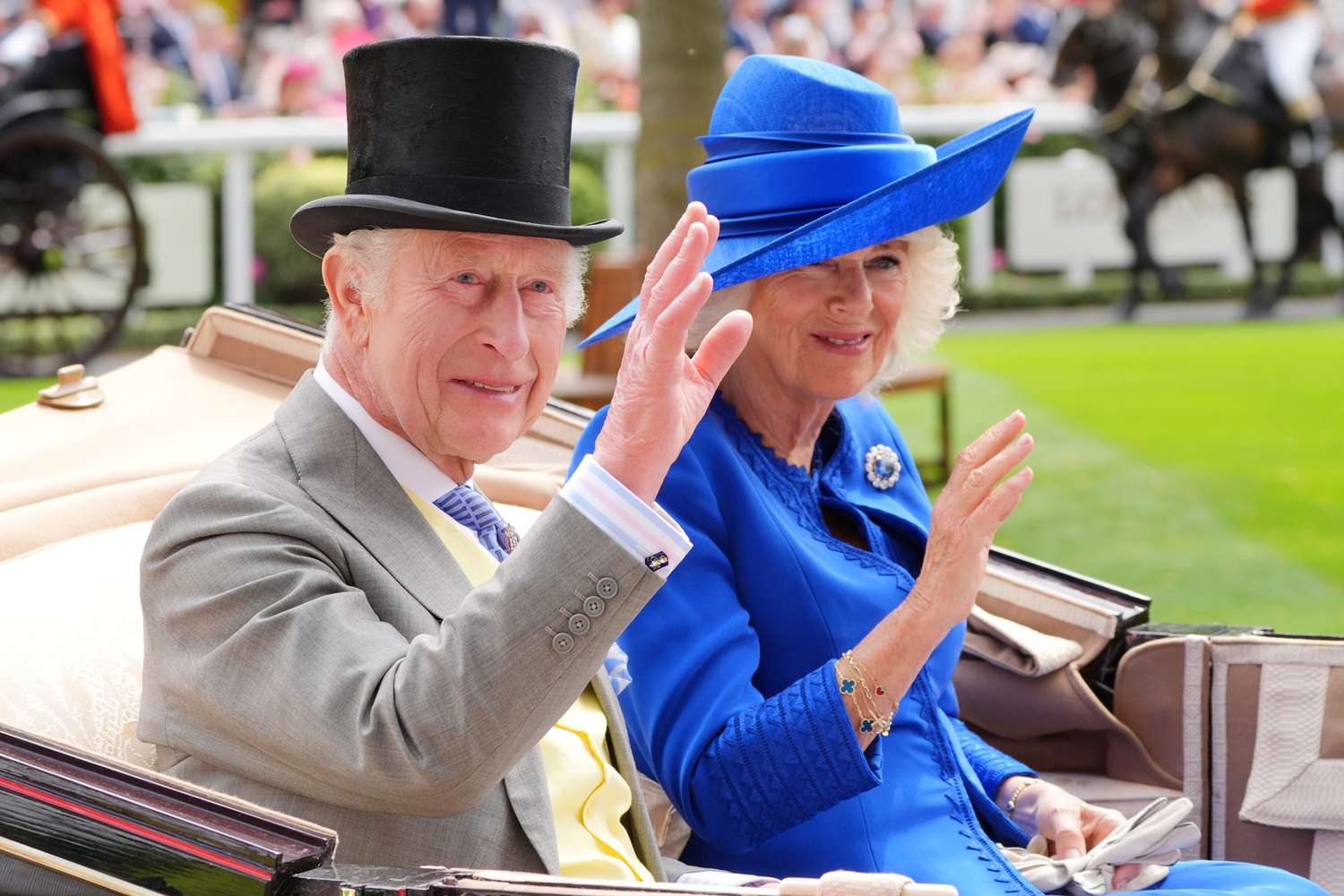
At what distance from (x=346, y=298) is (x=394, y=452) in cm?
16

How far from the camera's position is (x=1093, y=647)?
284 centimetres

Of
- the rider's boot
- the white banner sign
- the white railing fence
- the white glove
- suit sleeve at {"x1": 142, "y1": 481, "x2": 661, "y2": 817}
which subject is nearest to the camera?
suit sleeve at {"x1": 142, "y1": 481, "x2": 661, "y2": 817}

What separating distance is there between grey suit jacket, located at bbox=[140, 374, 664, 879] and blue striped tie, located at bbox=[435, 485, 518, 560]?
0.11 metres

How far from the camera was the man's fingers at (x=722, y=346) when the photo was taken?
1626mm

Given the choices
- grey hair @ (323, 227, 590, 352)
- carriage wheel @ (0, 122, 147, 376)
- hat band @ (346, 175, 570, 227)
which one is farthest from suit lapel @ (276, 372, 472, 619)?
carriage wheel @ (0, 122, 147, 376)

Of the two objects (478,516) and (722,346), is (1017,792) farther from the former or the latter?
(722,346)

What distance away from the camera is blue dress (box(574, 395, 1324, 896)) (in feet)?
6.77

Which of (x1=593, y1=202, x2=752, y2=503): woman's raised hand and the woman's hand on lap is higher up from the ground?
(x1=593, y1=202, x2=752, y2=503): woman's raised hand

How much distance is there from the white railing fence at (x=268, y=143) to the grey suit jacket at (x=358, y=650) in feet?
28.3

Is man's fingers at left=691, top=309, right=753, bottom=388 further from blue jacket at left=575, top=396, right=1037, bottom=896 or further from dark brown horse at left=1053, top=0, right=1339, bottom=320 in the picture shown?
dark brown horse at left=1053, top=0, right=1339, bottom=320

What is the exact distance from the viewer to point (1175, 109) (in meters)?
13.3

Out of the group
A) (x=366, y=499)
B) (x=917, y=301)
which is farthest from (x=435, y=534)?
(x=917, y=301)

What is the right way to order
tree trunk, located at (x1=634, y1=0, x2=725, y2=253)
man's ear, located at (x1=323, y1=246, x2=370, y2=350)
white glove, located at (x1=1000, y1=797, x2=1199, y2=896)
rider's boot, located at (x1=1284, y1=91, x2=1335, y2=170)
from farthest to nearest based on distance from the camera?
rider's boot, located at (x1=1284, y1=91, x2=1335, y2=170)
tree trunk, located at (x1=634, y1=0, x2=725, y2=253)
white glove, located at (x1=1000, y1=797, x2=1199, y2=896)
man's ear, located at (x1=323, y1=246, x2=370, y2=350)

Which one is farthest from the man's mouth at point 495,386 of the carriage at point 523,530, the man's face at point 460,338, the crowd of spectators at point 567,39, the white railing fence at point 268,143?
the crowd of spectators at point 567,39
